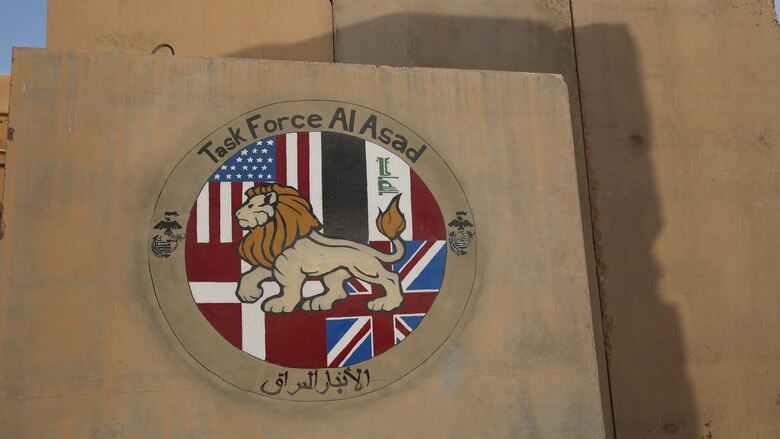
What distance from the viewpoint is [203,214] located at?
497cm

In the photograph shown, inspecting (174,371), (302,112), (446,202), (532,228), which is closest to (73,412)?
(174,371)

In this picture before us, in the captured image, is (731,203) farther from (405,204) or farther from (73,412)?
(73,412)

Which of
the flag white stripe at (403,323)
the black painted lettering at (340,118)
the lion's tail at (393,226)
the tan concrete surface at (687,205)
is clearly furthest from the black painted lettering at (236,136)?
the tan concrete surface at (687,205)

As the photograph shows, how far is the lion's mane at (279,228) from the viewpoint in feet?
16.4

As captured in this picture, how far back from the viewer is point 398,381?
4984 mm

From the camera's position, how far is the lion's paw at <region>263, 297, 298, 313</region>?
16.1ft

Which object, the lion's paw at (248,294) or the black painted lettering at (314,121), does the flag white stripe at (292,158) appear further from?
the lion's paw at (248,294)

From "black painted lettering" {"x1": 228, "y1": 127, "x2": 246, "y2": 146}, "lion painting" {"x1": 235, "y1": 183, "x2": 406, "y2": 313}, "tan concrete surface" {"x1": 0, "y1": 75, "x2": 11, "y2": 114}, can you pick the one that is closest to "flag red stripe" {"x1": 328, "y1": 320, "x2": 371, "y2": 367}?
"lion painting" {"x1": 235, "y1": 183, "x2": 406, "y2": 313}

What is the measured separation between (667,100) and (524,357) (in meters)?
3.62

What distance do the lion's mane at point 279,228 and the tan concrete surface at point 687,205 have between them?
331 cm

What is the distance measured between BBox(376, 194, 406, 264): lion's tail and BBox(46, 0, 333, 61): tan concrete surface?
8.53ft

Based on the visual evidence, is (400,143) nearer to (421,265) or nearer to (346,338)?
(421,265)

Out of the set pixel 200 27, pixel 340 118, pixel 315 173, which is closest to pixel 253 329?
pixel 315 173

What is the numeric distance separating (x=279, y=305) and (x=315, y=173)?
0.90 meters
